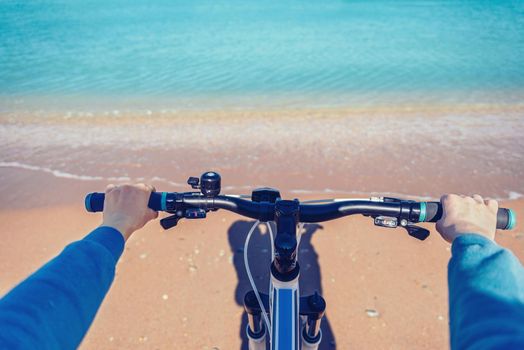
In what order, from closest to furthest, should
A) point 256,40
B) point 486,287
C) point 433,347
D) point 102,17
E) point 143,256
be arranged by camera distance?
point 486,287, point 433,347, point 143,256, point 256,40, point 102,17

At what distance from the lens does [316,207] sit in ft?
5.99

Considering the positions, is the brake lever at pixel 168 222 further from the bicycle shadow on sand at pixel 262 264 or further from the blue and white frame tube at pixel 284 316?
the bicycle shadow on sand at pixel 262 264

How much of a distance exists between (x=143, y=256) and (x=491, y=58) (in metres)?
19.3

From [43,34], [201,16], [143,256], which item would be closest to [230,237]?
[143,256]

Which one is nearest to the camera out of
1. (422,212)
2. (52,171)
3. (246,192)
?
(422,212)

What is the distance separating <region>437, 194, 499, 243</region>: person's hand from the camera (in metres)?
1.70

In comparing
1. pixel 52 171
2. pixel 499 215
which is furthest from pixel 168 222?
pixel 52 171

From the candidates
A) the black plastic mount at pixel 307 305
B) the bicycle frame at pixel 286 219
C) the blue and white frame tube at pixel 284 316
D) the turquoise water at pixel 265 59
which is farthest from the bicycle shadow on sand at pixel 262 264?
the turquoise water at pixel 265 59

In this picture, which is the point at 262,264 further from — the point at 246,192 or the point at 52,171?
the point at 52,171

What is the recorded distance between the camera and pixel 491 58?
17578mm

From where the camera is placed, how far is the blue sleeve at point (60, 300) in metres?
1.19

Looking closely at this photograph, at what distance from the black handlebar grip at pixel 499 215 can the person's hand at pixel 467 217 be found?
28mm

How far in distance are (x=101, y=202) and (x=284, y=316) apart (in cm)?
115

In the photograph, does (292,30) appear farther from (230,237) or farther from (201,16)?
(230,237)
